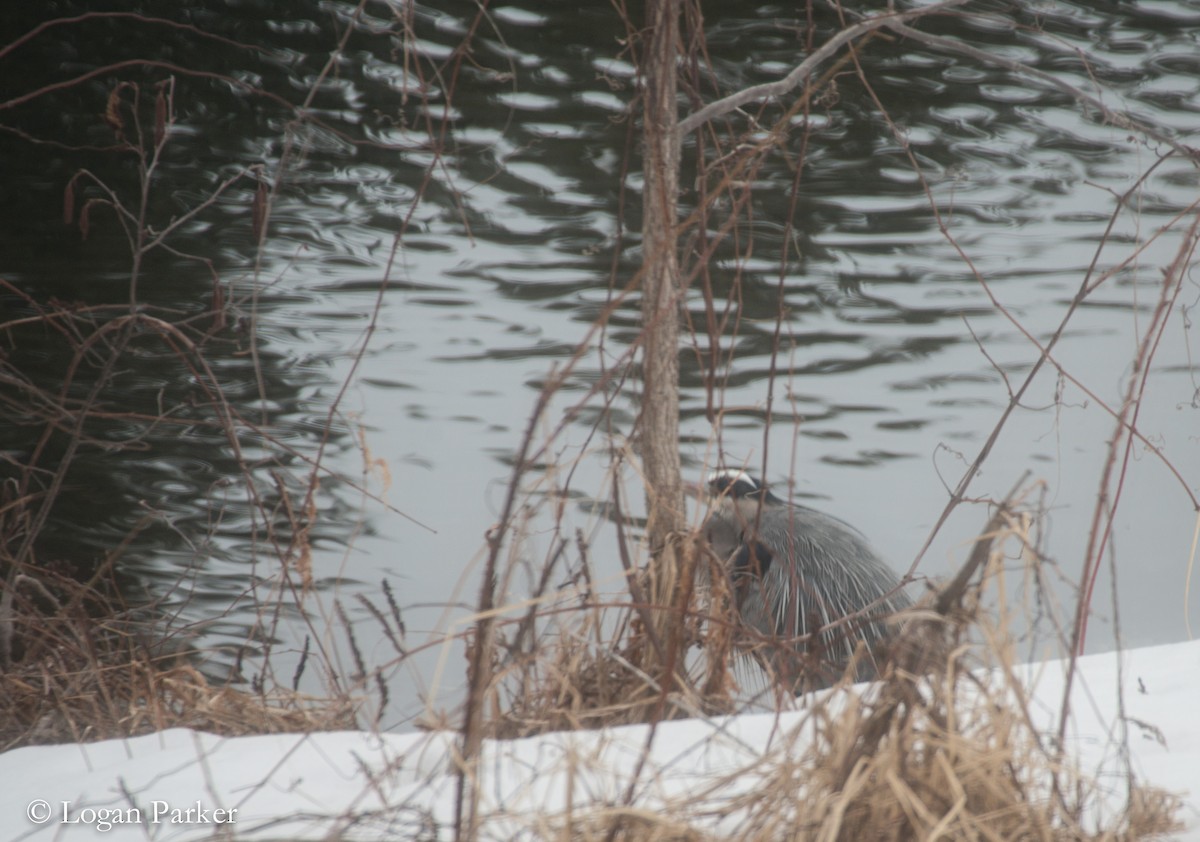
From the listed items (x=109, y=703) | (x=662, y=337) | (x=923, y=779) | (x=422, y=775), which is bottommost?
(x=109, y=703)

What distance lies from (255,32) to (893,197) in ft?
6.42

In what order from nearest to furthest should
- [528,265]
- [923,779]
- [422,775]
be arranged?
[923,779] → [422,775] → [528,265]

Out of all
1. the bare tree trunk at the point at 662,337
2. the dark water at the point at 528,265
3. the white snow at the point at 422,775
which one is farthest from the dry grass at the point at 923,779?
the dark water at the point at 528,265

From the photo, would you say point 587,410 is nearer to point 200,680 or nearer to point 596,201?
point 596,201

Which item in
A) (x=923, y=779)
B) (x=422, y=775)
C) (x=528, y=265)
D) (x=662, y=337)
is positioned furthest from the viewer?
(x=528, y=265)

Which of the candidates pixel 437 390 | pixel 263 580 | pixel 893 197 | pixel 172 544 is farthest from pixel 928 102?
pixel 172 544

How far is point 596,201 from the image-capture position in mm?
2943

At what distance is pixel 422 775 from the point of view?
38.6 inches

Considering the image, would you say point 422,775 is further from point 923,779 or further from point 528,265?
point 528,265

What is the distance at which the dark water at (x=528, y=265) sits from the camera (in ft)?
8.70

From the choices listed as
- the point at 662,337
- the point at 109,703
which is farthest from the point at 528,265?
the point at 109,703

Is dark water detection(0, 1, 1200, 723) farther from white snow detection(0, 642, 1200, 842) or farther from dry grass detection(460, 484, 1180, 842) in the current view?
dry grass detection(460, 484, 1180, 842)

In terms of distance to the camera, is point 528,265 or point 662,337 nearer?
point 662,337

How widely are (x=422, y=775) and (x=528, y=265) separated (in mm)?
2231
